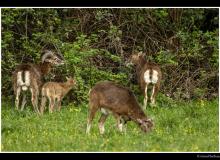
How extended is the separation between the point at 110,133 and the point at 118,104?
0.65 metres

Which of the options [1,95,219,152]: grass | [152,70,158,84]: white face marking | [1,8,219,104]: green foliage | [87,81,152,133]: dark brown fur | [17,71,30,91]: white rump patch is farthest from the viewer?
[1,8,219,104]: green foliage

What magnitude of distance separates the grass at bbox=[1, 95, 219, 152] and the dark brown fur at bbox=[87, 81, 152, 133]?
0.91 ft

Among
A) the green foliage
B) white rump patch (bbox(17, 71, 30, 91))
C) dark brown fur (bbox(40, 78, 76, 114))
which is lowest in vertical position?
dark brown fur (bbox(40, 78, 76, 114))

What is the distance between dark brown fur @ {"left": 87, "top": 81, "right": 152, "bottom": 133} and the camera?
45.7ft

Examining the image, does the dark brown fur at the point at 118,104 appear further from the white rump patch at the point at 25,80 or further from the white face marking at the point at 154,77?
the white face marking at the point at 154,77

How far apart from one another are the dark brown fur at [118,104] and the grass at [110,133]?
278 millimetres

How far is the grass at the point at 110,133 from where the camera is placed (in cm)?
1243

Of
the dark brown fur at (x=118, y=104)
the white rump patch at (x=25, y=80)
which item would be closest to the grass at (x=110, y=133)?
the dark brown fur at (x=118, y=104)

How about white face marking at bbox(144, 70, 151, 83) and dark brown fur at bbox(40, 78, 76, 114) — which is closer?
dark brown fur at bbox(40, 78, 76, 114)

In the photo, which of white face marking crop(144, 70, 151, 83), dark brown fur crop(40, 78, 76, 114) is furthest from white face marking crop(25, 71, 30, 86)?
white face marking crop(144, 70, 151, 83)

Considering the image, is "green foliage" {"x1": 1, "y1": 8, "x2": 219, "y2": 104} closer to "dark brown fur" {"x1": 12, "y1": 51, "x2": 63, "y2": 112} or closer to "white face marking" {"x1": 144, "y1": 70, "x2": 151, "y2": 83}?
"white face marking" {"x1": 144, "y1": 70, "x2": 151, "y2": 83}

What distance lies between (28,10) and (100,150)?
321 inches

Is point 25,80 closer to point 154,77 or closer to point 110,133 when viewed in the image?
point 154,77

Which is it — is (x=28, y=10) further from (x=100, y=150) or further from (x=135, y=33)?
(x=100, y=150)
